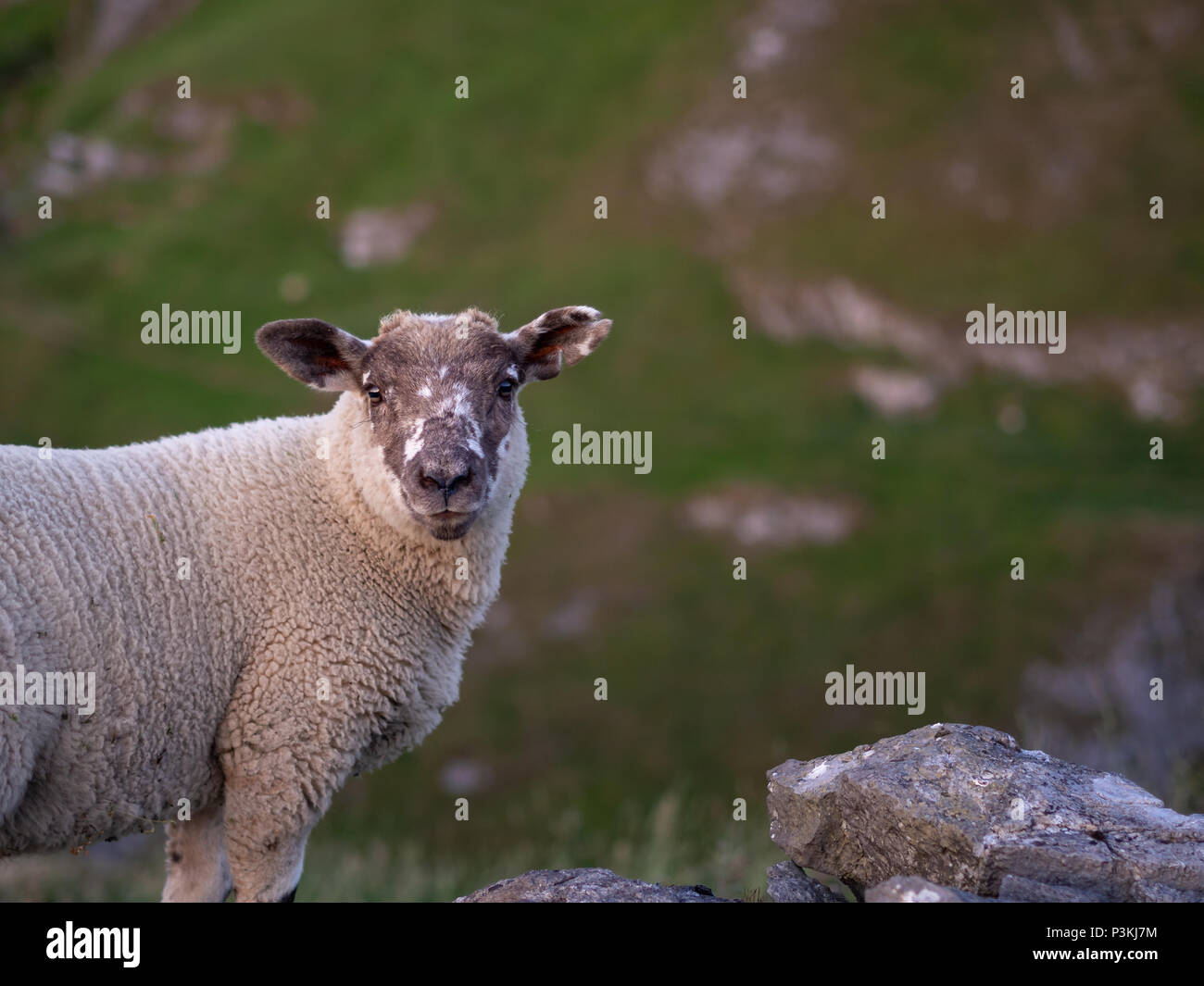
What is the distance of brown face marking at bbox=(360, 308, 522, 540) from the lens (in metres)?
7.52

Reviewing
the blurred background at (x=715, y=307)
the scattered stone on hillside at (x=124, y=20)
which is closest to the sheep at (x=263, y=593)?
the blurred background at (x=715, y=307)

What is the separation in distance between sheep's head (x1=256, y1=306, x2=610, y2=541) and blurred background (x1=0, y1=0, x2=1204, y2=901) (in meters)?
17.3

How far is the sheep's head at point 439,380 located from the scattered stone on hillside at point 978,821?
2791mm

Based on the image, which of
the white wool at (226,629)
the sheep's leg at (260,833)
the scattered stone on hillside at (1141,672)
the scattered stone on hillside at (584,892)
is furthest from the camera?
the scattered stone on hillside at (1141,672)

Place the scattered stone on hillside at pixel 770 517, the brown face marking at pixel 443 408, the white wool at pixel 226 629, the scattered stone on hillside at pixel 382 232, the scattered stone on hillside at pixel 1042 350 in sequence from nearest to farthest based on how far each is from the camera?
1. the white wool at pixel 226 629
2. the brown face marking at pixel 443 408
3. the scattered stone on hillside at pixel 770 517
4. the scattered stone on hillside at pixel 1042 350
5. the scattered stone on hillside at pixel 382 232

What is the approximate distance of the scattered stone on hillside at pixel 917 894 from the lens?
4.97m

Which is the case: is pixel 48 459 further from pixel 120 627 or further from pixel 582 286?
pixel 582 286

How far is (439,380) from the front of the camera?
7938 millimetres

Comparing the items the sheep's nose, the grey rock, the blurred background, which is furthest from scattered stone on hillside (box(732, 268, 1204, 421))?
the grey rock

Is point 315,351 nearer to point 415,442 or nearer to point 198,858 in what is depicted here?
point 415,442

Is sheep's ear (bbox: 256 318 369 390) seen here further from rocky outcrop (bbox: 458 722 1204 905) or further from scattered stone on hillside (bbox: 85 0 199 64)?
scattered stone on hillside (bbox: 85 0 199 64)

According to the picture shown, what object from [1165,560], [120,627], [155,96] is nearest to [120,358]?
[155,96]

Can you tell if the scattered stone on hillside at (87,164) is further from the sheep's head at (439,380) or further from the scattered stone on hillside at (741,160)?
the sheep's head at (439,380)

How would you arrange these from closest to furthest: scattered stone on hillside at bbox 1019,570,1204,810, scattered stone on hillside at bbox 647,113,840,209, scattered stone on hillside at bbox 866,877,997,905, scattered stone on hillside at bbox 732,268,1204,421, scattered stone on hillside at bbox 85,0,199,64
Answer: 1. scattered stone on hillside at bbox 866,877,997,905
2. scattered stone on hillside at bbox 1019,570,1204,810
3. scattered stone on hillside at bbox 732,268,1204,421
4. scattered stone on hillside at bbox 647,113,840,209
5. scattered stone on hillside at bbox 85,0,199,64
